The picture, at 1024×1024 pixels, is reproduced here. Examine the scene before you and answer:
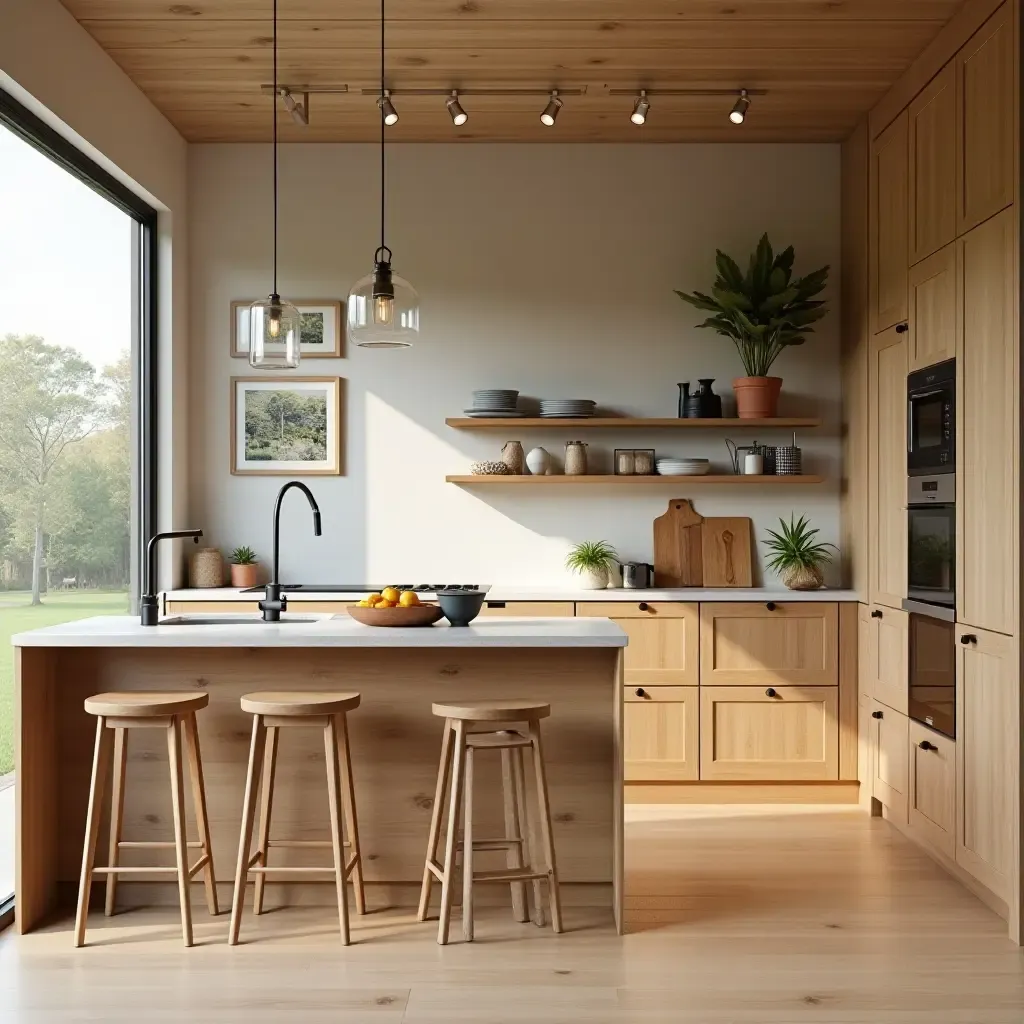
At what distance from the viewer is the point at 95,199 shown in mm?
4523

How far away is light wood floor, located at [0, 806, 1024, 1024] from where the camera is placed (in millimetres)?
2873

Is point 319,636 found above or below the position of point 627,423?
below

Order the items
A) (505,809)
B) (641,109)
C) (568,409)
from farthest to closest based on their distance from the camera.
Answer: (568,409) → (641,109) → (505,809)

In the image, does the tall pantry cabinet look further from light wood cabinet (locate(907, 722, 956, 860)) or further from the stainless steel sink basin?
the stainless steel sink basin

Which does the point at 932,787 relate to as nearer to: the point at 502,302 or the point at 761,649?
the point at 761,649

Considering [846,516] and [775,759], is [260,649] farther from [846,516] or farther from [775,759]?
[846,516]

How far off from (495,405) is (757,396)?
1.20 m

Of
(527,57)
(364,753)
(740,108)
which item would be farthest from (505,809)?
(740,108)

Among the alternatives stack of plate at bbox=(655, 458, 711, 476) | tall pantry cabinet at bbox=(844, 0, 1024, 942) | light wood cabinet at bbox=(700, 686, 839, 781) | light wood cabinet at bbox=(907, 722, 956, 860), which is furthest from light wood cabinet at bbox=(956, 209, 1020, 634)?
stack of plate at bbox=(655, 458, 711, 476)

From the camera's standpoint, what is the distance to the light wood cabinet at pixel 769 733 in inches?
198

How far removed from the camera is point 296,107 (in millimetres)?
4660

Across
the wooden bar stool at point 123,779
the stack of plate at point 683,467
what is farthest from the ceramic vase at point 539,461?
the wooden bar stool at point 123,779

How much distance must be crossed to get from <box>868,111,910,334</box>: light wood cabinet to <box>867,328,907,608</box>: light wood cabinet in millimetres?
129

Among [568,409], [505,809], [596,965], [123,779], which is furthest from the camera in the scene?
[568,409]
